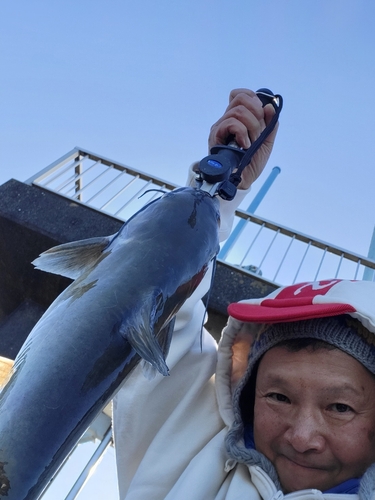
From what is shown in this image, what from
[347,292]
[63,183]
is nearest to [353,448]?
[347,292]

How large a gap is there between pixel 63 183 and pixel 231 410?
2.56 m

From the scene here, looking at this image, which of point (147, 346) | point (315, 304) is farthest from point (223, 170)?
point (315, 304)

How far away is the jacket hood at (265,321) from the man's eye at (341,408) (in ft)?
0.53

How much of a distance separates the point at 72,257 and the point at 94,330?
0.72 ft

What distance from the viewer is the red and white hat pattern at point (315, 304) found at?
131cm

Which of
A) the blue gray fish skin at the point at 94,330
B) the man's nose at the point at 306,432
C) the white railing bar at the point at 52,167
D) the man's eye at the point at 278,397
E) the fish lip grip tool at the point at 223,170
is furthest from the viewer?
the white railing bar at the point at 52,167

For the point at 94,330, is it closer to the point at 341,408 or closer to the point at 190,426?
→ the point at 341,408

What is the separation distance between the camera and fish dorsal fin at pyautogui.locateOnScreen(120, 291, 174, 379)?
0.62 m

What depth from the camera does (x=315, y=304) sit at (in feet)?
4.47

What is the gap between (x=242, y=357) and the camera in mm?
1660

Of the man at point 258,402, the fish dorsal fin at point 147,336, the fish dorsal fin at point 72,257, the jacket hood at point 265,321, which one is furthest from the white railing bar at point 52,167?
the fish dorsal fin at point 147,336

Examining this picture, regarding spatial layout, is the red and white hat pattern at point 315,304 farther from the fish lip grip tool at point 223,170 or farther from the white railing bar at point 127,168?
the white railing bar at point 127,168

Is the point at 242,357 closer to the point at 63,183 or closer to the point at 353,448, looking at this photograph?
the point at 353,448

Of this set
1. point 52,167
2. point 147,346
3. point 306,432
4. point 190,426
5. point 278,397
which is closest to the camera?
point 147,346
